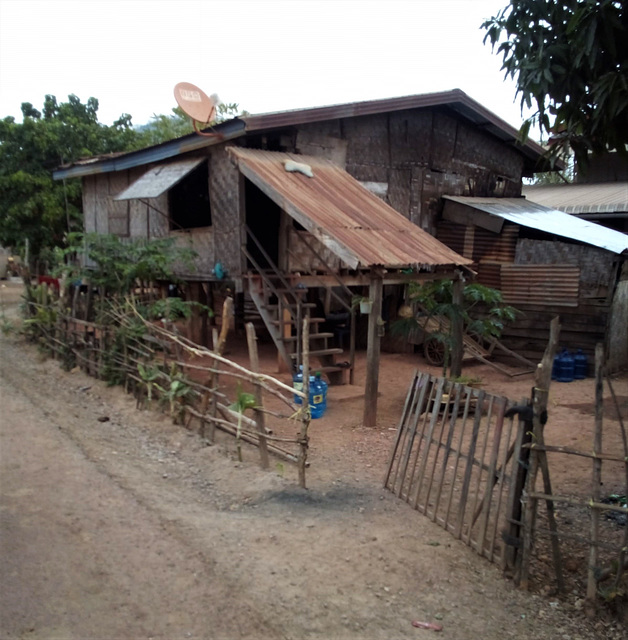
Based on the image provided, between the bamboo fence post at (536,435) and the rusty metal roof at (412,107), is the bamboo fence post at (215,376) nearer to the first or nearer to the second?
the rusty metal roof at (412,107)

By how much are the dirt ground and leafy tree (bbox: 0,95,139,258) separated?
35.8 ft

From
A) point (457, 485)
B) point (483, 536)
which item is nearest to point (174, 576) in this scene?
point (483, 536)

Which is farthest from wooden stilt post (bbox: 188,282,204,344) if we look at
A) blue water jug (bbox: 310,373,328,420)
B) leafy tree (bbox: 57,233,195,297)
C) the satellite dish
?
blue water jug (bbox: 310,373,328,420)

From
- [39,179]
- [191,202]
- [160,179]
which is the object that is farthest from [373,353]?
[39,179]

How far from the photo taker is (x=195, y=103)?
29.2ft

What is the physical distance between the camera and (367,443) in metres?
6.73

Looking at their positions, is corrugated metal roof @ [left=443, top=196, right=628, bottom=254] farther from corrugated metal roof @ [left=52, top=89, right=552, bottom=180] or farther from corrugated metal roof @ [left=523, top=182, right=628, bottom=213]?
corrugated metal roof @ [left=523, top=182, right=628, bottom=213]

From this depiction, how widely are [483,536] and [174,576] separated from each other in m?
2.12

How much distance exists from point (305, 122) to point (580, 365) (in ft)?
21.0

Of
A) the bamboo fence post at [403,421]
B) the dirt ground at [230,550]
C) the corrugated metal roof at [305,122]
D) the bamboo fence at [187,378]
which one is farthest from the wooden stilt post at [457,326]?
the bamboo fence post at [403,421]

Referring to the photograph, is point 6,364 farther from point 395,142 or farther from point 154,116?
point 154,116

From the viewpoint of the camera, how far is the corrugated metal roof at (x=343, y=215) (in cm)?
699

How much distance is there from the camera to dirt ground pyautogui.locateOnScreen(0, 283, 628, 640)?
3.33 meters

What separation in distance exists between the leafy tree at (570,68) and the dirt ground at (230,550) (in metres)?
3.18
